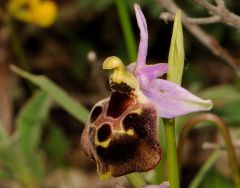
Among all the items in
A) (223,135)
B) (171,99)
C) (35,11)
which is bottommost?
(35,11)

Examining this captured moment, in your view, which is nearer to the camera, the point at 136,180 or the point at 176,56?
the point at 176,56

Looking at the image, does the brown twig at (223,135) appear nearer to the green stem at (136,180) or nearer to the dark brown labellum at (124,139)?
the green stem at (136,180)

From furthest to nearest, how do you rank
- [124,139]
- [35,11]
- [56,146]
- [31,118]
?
[35,11], [56,146], [31,118], [124,139]

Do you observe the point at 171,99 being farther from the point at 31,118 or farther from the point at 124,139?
the point at 31,118

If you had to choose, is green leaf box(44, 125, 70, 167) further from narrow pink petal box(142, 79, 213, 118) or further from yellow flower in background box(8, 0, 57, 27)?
narrow pink petal box(142, 79, 213, 118)

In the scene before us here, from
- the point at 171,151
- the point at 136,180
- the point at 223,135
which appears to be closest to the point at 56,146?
the point at 223,135

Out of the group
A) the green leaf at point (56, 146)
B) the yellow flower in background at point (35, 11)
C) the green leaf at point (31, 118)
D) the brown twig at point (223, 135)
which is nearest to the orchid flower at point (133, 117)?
the brown twig at point (223, 135)
